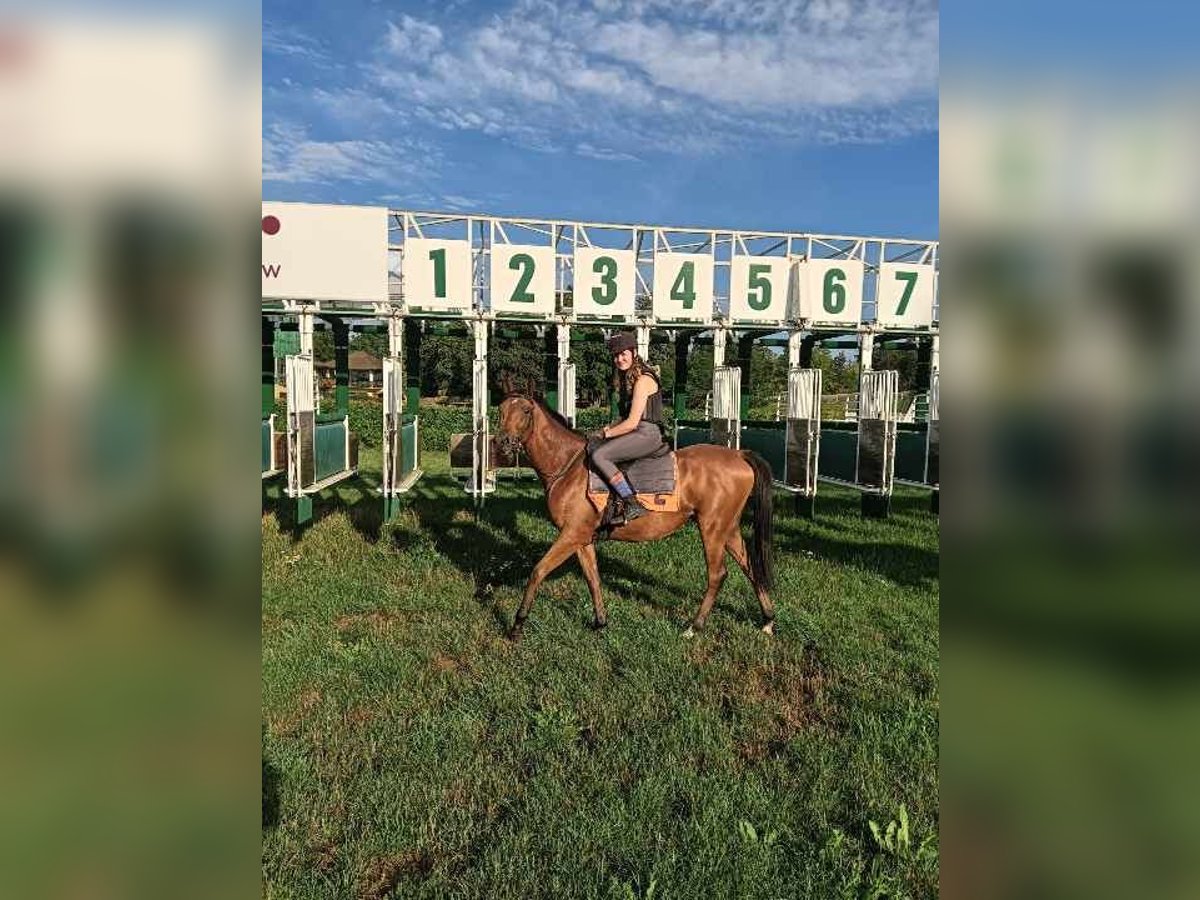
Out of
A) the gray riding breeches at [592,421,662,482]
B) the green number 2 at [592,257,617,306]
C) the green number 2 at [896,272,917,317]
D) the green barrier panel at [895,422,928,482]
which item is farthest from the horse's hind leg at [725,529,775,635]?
the green number 2 at [896,272,917,317]

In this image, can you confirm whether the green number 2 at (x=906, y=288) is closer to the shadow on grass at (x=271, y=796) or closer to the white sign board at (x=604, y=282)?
the white sign board at (x=604, y=282)

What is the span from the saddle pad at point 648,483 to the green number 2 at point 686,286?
216 inches

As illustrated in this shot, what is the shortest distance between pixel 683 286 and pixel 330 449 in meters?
5.55

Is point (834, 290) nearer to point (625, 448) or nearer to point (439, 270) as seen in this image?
point (439, 270)

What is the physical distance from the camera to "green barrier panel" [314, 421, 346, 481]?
8797 millimetres

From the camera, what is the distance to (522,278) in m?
9.88

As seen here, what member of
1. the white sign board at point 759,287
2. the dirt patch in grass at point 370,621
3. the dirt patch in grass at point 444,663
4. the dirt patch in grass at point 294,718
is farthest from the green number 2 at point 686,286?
the dirt patch in grass at point 294,718

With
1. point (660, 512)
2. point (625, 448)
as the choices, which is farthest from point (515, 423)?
point (660, 512)

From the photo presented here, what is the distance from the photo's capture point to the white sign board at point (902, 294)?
1108cm

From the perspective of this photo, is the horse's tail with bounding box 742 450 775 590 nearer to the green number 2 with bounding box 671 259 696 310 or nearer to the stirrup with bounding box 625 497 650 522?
the stirrup with bounding box 625 497 650 522
